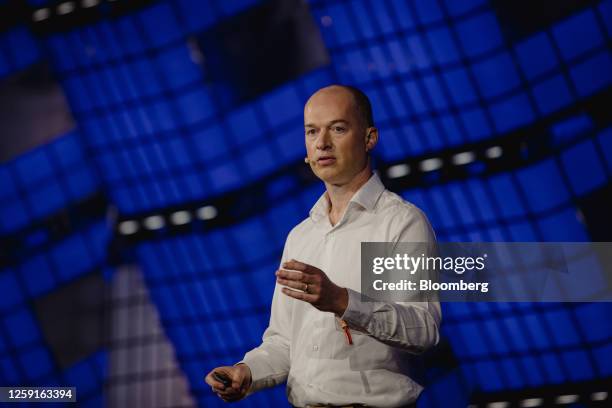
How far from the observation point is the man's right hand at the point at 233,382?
2.04 m

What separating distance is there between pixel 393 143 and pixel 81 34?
2309 mm

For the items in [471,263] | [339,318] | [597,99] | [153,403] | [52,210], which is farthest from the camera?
[52,210]

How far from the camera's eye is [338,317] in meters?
1.95

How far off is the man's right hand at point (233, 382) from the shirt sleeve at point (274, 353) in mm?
34

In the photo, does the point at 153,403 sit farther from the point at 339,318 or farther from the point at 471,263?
the point at 339,318

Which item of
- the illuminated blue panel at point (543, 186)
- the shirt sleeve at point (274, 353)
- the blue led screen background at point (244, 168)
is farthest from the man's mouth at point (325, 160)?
the illuminated blue panel at point (543, 186)

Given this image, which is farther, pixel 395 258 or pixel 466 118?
pixel 466 118

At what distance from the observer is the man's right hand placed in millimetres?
2041

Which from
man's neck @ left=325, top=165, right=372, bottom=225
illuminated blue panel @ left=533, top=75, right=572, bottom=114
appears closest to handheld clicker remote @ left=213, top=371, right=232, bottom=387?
man's neck @ left=325, top=165, right=372, bottom=225

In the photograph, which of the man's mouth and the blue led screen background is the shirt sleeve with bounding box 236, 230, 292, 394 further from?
the blue led screen background

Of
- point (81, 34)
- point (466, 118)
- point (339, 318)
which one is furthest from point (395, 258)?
point (81, 34)

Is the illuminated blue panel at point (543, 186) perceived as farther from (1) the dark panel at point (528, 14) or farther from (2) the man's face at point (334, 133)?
(2) the man's face at point (334, 133)

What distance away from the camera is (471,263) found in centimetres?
282

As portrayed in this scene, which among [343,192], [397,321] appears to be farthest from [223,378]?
[343,192]
